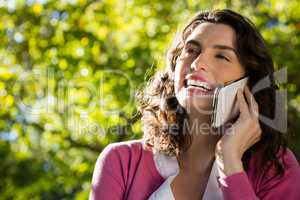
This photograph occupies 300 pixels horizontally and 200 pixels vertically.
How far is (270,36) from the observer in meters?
4.57

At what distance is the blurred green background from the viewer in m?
4.29

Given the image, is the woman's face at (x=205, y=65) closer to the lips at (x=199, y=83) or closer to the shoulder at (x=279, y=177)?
the lips at (x=199, y=83)

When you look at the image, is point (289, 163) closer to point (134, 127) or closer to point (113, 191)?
point (113, 191)

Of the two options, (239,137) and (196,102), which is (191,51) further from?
(239,137)

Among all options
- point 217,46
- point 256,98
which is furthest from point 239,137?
point 217,46

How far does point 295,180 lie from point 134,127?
6.25 ft

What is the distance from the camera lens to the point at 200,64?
213 cm

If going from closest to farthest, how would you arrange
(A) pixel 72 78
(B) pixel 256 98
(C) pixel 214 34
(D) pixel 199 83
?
(D) pixel 199 83, (C) pixel 214 34, (B) pixel 256 98, (A) pixel 72 78

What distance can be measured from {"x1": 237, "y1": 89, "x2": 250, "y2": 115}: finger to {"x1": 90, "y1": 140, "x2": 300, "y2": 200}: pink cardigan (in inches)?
8.1

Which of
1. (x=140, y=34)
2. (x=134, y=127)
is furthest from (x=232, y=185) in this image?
(x=140, y=34)

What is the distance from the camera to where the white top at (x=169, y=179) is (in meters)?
2.12

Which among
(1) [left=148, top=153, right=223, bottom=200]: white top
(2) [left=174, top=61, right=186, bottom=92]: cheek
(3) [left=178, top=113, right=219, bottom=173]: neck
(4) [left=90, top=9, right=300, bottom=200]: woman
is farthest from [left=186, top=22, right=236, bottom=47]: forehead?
(1) [left=148, top=153, right=223, bottom=200]: white top

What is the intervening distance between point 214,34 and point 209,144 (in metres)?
0.46

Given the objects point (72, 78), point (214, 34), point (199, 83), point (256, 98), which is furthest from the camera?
point (72, 78)
